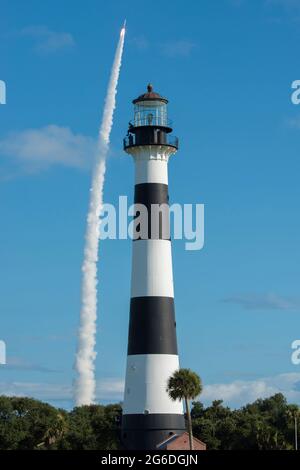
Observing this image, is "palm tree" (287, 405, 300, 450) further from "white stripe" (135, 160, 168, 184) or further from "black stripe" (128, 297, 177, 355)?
"white stripe" (135, 160, 168, 184)

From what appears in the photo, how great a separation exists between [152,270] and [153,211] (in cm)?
457

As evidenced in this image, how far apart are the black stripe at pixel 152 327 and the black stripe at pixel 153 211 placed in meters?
4.92

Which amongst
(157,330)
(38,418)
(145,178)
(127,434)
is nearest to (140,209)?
(145,178)

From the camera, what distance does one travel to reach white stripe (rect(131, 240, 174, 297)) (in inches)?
4309

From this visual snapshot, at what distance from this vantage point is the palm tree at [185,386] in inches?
4154

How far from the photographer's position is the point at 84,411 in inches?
5881

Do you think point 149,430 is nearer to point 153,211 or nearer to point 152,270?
point 152,270

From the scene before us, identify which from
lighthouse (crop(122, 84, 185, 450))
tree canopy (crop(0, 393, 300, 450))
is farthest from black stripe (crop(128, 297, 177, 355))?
tree canopy (crop(0, 393, 300, 450))

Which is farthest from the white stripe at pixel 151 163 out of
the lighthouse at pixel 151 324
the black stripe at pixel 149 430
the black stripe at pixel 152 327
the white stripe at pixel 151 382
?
the black stripe at pixel 149 430

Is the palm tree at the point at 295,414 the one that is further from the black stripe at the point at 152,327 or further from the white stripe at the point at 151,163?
the white stripe at the point at 151,163

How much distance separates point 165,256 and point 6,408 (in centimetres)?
4085

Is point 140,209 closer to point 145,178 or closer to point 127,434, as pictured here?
point 145,178

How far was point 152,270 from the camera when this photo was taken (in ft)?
360

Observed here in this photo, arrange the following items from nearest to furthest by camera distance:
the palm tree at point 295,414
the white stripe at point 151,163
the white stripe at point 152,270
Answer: the white stripe at point 152,270 < the white stripe at point 151,163 < the palm tree at point 295,414
